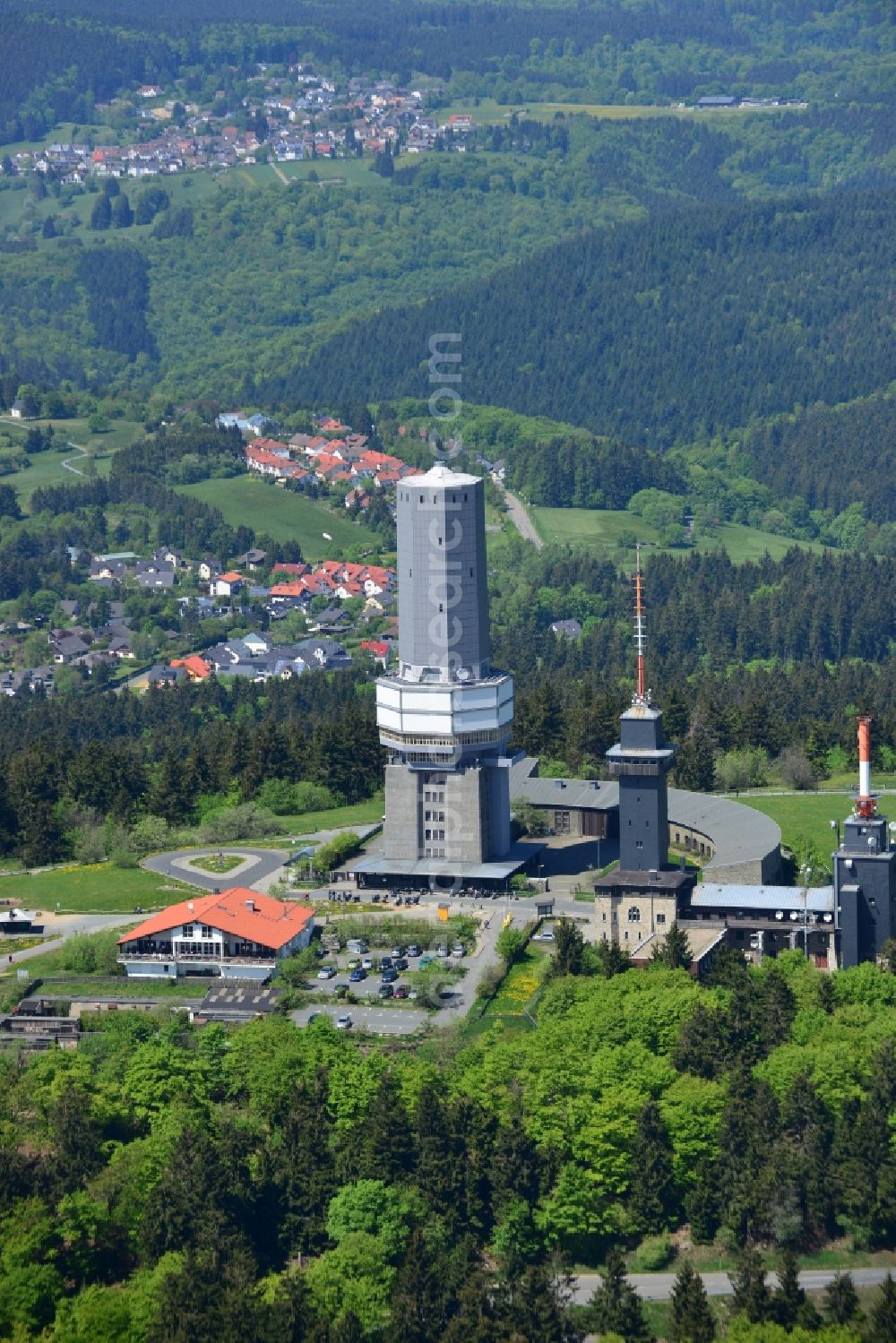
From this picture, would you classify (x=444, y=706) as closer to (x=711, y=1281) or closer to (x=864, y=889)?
(x=864, y=889)

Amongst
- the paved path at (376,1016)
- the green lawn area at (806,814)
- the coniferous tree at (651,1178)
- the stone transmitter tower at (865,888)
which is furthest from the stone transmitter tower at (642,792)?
the coniferous tree at (651,1178)

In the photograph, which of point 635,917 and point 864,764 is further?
point 635,917

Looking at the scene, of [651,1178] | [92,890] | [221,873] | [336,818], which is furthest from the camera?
[336,818]

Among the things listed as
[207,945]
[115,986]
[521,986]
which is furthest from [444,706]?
[115,986]

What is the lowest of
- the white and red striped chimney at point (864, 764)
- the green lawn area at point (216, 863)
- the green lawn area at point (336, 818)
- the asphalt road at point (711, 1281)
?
the asphalt road at point (711, 1281)

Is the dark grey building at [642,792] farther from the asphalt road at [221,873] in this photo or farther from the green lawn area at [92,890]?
the green lawn area at [92,890]

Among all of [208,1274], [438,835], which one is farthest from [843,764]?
[208,1274]

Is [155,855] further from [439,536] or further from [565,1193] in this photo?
[565,1193]
